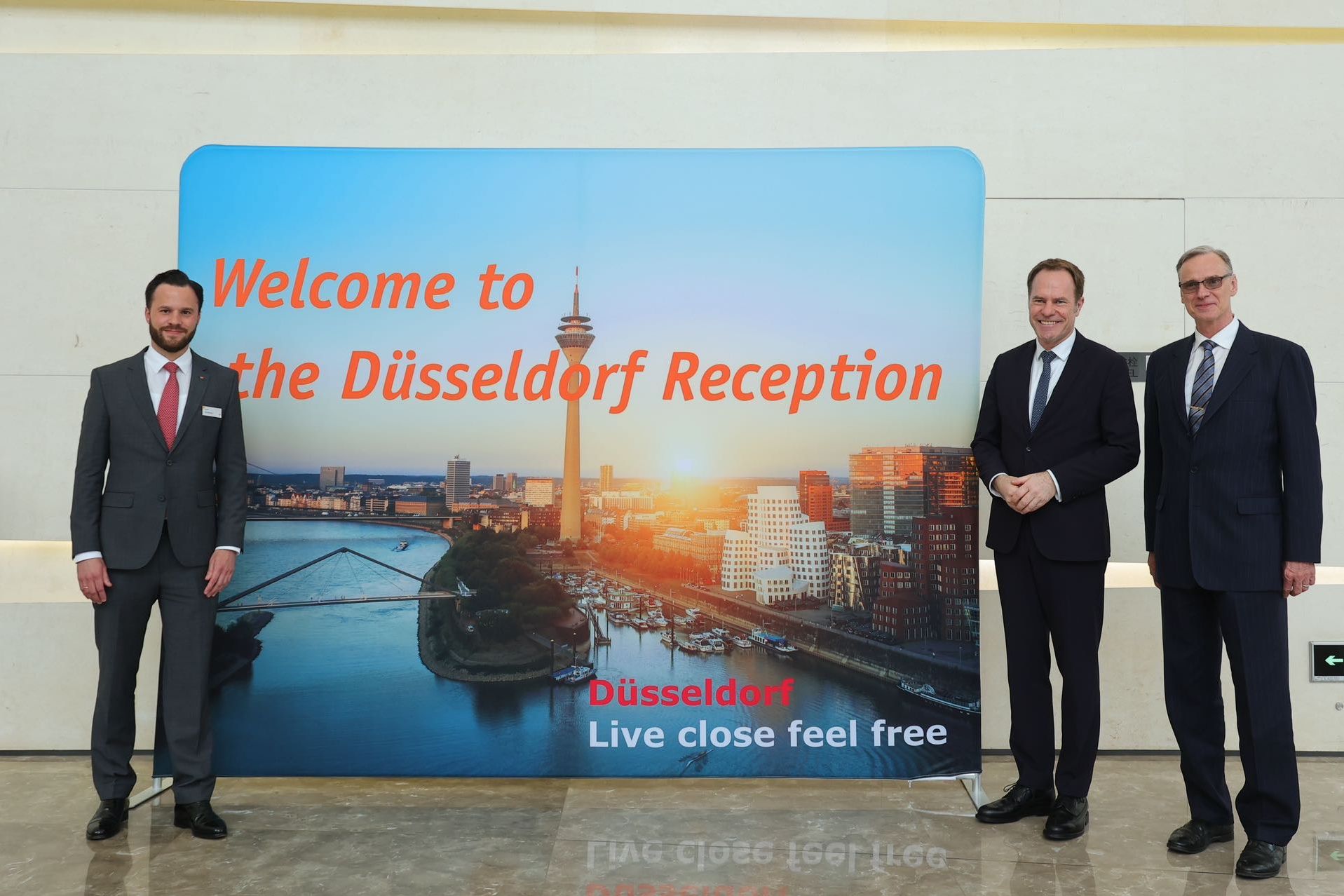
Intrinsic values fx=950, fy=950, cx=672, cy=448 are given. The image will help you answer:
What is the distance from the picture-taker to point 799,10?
3.92m

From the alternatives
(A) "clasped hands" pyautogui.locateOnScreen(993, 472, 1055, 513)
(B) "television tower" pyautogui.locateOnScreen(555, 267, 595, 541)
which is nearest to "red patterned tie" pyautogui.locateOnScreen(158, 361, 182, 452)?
(B) "television tower" pyautogui.locateOnScreen(555, 267, 595, 541)

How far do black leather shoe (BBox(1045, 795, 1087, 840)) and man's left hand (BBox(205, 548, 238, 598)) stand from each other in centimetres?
265

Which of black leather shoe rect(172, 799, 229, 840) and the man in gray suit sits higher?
the man in gray suit

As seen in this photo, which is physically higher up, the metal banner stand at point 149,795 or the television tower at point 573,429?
the television tower at point 573,429

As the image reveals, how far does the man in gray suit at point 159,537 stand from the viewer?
9.49ft

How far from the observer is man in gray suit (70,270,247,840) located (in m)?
2.89

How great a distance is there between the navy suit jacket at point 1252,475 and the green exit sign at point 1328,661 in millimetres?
1492

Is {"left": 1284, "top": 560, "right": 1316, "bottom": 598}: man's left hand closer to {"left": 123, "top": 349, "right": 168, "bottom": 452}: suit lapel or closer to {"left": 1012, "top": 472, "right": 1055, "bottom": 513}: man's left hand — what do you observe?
{"left": 1012, "top": 472, "right": 1055, "bottom": 513}: man's left hand

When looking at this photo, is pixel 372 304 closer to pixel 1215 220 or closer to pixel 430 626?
pixel 430 626

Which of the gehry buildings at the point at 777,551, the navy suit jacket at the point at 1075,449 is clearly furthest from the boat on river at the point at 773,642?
the navy suit jacket at the point at 1075,449

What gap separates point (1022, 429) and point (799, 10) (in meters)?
2.06

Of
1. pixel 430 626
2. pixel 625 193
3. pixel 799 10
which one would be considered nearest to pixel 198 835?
pixel 430 626

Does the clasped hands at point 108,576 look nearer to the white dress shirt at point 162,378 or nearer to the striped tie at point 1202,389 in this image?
the white dress shirt at point 162,378

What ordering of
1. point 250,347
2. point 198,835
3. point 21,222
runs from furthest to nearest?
point 21,222 → point 250,347 → point 198,835
